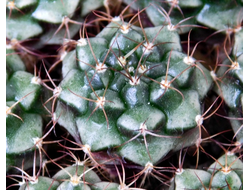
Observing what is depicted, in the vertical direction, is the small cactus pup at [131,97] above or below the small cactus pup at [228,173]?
above

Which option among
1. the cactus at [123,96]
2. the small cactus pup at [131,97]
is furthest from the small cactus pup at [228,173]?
the small cactus pup at [131,97]

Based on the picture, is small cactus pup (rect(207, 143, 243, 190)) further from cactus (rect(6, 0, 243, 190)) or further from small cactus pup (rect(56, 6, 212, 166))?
small cactus pup (rect(56, 6, 212, 166))

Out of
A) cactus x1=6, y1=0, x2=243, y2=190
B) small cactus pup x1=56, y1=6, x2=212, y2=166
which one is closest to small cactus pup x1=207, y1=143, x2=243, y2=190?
cactus x1=6, y1=0, x2=243, y2=190

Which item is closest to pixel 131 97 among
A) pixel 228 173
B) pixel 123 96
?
pixel 123 96

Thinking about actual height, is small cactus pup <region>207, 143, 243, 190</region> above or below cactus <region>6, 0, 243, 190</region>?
below

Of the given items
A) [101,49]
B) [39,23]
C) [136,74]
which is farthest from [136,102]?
[39,23]

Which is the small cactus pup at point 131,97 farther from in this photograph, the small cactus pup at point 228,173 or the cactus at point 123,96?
the small cactus pup at point 228,173
